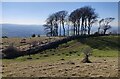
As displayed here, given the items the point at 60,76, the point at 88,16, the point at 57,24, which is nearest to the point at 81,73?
the point at 60,76

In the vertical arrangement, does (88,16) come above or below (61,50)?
above

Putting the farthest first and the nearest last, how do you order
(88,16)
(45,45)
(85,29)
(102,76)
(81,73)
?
(85,29) → (88,16) → (45,45) → (81,73) → (102,76)

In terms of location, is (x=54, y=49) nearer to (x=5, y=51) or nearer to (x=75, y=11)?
(x=5, y=51)

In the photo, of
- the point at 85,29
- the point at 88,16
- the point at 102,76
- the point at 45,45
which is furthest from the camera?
the point at 85,29

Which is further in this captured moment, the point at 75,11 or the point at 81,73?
the point at 75,11

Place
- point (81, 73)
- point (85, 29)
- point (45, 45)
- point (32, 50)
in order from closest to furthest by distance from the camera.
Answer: point (81, 73) → point (32, 50) → point (45, 45) → point (85, 29)

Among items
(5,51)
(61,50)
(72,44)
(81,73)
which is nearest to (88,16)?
(72,44)

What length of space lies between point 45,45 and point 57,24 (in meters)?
48.4

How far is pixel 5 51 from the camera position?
258ft

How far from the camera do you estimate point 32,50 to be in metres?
83.8

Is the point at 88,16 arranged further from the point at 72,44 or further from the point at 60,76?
the point at 60,76

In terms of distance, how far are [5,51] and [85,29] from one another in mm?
62142

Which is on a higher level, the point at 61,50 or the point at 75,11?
the point at 75,11

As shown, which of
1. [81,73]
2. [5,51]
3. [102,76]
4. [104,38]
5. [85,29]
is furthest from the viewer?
[85,29]
